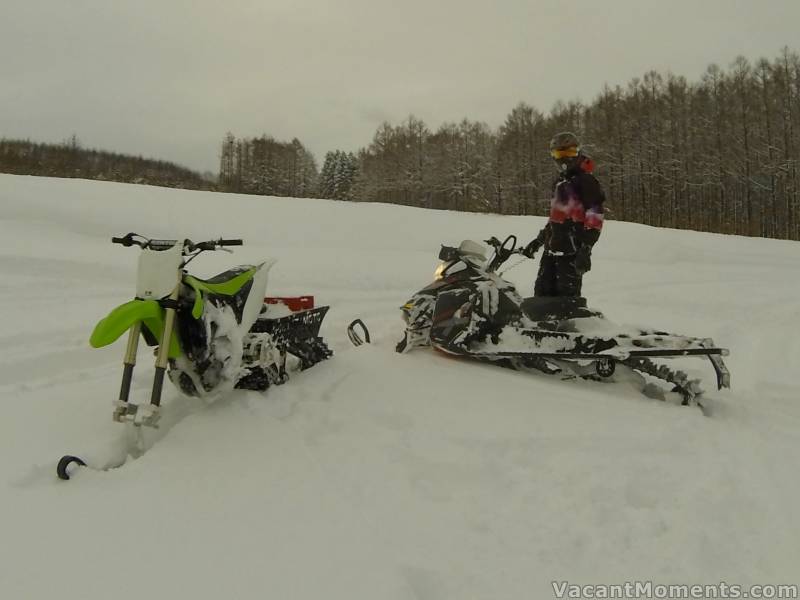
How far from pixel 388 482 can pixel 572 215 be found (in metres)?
2.79

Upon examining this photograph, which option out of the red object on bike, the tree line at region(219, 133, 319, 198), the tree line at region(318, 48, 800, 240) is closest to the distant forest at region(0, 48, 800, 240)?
the tree line at region(318, 48, 800, 240)

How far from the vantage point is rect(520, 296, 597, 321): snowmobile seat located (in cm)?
347

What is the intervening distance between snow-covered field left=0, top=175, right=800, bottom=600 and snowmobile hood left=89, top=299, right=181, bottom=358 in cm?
51

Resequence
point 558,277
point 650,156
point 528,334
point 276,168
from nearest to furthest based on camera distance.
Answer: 1. point 528,334
2. point 558,277
3. point 650,156
4. point 276,168

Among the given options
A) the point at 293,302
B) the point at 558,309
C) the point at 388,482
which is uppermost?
the point at 558,309

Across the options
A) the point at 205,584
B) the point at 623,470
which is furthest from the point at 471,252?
the point at 205,584

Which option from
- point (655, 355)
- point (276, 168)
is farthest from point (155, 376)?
point (276, 168)

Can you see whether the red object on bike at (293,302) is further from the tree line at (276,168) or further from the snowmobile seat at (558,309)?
the tree line at (276,168)

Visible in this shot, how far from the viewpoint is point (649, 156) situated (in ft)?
106

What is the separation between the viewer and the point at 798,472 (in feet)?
6.69

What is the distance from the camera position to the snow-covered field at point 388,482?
4.90ft

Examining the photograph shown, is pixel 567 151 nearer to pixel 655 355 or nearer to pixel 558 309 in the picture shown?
pixel 558 309

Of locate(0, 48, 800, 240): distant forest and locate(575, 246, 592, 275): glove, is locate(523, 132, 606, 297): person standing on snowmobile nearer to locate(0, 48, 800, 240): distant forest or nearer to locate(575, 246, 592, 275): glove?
locate(575, 246, 592, 275): glove

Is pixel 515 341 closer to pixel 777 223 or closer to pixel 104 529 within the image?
pixel 104 529
